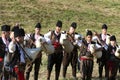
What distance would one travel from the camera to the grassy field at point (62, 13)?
25.6 metres

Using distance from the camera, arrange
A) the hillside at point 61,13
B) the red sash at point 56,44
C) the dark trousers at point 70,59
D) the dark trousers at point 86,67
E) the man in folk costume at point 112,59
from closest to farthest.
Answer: the dark trousers at point 86,67 < the red sash at point 56,44 < the man in folk costume at point 112,59 < the dark trousers at point 70,59 < the hillside at point 61,13

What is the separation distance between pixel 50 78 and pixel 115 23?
13.9 meters

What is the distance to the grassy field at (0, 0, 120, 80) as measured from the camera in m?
25.6

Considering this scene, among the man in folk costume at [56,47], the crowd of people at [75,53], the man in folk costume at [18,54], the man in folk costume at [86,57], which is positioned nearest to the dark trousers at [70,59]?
the crowd of people at [75,53]

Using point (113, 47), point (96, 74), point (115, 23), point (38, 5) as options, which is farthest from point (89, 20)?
point (113, 47)

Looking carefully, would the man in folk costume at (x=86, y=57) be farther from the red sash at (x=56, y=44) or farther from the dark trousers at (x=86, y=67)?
the red sash at (x=56, y=44)

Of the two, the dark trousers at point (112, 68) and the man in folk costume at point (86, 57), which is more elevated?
the man in folk costume at point (86, 57)

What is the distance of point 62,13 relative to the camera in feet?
91.4

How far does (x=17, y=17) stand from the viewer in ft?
86.4

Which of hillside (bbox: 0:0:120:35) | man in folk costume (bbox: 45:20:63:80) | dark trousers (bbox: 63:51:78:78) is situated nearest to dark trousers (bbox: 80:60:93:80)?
man in folk costume (bbox: 45:20:63:80)

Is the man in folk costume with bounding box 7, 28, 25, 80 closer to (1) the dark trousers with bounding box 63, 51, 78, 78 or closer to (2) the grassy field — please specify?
(1) the dark trousers with bounding box 63, 51, 78, 78

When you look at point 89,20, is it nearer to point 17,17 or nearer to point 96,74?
point 17,17

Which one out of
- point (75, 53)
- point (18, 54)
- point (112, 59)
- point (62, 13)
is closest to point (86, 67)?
point (112, 59)

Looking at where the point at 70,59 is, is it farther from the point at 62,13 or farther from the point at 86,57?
the point at 62,13
